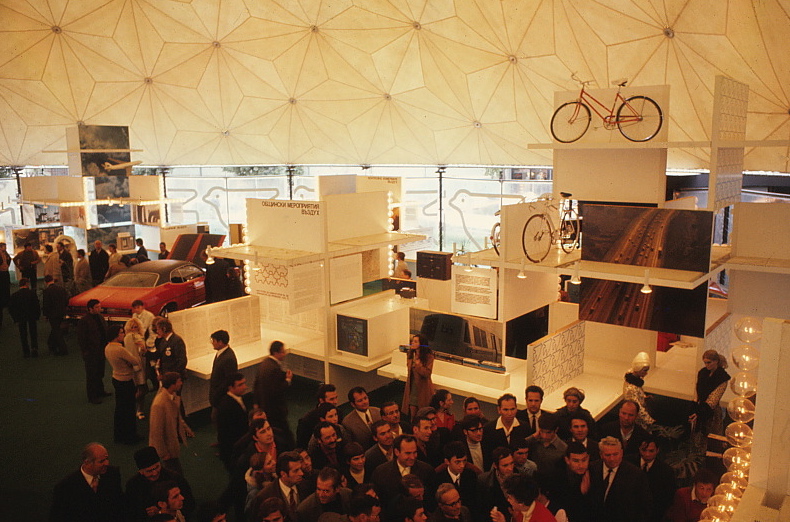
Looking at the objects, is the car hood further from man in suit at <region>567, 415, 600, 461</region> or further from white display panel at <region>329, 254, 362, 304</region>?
man in suit at <region>567, 415, 600, 461</region>

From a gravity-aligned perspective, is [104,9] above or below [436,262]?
above

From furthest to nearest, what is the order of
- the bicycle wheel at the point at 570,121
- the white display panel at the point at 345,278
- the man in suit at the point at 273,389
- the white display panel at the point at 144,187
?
1. the white display panel at the point at 144,187
2. the white display panel at the point at 345,278
3. the bicycle wheel at the point at 570,121
4. the man in suit at the point at 273,389

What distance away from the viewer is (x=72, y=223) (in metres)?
19.8

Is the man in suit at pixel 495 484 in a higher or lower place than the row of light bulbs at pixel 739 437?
lower

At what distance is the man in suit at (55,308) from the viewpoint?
42.3ft

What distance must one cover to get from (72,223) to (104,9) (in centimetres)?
621

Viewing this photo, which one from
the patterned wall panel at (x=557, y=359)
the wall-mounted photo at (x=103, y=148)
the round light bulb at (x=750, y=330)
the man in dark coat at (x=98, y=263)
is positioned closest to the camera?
the round light bulb at (x=750, y=330)

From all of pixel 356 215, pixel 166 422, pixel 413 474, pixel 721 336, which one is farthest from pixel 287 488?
pixel 721 336

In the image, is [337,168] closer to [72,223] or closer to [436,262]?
[72,223]

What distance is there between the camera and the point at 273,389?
8.21m

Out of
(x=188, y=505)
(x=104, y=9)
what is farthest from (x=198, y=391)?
(x=104, y=9)

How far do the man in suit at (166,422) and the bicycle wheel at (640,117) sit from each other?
6.58m

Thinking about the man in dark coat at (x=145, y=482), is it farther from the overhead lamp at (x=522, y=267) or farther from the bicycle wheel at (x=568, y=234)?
the bicycle wheel at (x=568, y=234)

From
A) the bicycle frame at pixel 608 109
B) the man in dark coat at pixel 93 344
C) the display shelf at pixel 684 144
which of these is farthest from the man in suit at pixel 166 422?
the bicycle frame at pixel 608 109
